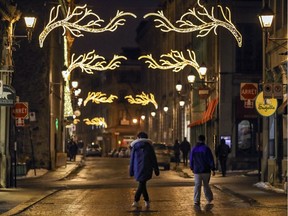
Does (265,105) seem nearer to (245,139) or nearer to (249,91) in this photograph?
(249,91)

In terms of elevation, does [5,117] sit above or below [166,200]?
above

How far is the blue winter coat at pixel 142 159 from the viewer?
64.5 ft

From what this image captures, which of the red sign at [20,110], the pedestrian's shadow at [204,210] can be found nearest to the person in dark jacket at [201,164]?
the pedestrian's shadow at [204,210]

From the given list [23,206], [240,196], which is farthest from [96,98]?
[23,206]

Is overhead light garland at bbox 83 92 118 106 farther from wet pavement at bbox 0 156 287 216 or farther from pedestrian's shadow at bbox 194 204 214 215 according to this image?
pedestrian's shadow at bbox 194 204 214 215

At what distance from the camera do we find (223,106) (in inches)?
1752

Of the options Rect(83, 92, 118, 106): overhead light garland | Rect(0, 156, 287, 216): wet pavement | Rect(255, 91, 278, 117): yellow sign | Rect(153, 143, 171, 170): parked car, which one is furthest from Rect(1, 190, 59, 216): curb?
Rect(83, 92, 118, 106): overhead light garland

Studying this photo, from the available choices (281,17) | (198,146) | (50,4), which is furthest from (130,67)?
(198,146)

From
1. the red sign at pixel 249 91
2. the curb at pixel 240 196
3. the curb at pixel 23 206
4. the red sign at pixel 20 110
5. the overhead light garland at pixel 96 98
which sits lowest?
the curb at pixel 23 206

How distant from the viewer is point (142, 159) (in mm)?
19688

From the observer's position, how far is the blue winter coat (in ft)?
64.5

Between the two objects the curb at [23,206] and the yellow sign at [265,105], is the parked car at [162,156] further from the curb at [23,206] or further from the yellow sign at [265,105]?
the curb at [23,206]

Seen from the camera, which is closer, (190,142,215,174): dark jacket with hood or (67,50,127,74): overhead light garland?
(190,142,215,174): dark jacket with hood

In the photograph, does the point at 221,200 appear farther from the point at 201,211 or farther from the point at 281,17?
the point at 281,17
